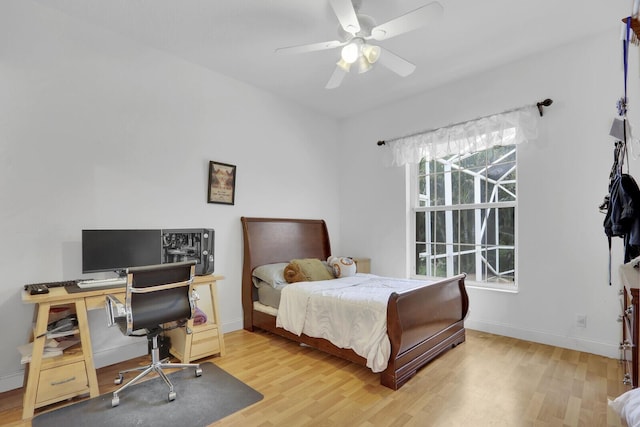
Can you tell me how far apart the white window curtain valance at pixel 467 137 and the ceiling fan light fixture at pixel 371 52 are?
1.65m

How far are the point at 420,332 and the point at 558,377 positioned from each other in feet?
3.39

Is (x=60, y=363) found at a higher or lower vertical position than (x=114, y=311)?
lower

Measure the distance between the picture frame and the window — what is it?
227cm

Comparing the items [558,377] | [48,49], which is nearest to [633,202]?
[558,377]

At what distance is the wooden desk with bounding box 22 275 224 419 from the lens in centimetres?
200

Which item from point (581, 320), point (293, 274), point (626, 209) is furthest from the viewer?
point (293, 274)

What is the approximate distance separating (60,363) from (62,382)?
0.12m

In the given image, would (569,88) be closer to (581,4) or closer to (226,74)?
(581,4)

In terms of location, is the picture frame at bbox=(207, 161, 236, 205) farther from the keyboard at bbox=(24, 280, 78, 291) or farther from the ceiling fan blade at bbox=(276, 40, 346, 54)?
the ceiling fan blade at bbox=(276, 40, 346, 54)

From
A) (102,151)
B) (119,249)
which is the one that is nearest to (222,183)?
(102,151)

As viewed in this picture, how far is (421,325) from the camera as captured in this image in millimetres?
2545

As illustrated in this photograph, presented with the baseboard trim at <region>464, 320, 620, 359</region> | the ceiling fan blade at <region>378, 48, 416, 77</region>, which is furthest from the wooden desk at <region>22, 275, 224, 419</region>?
the baseboard trim at <region>464, 320, 620, 359</region>

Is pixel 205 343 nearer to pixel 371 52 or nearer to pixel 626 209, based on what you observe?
pixel 371 52

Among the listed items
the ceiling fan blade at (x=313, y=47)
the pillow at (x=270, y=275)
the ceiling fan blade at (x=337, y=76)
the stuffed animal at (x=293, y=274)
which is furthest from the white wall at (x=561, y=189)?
the pillow at (x=270, y=275)
